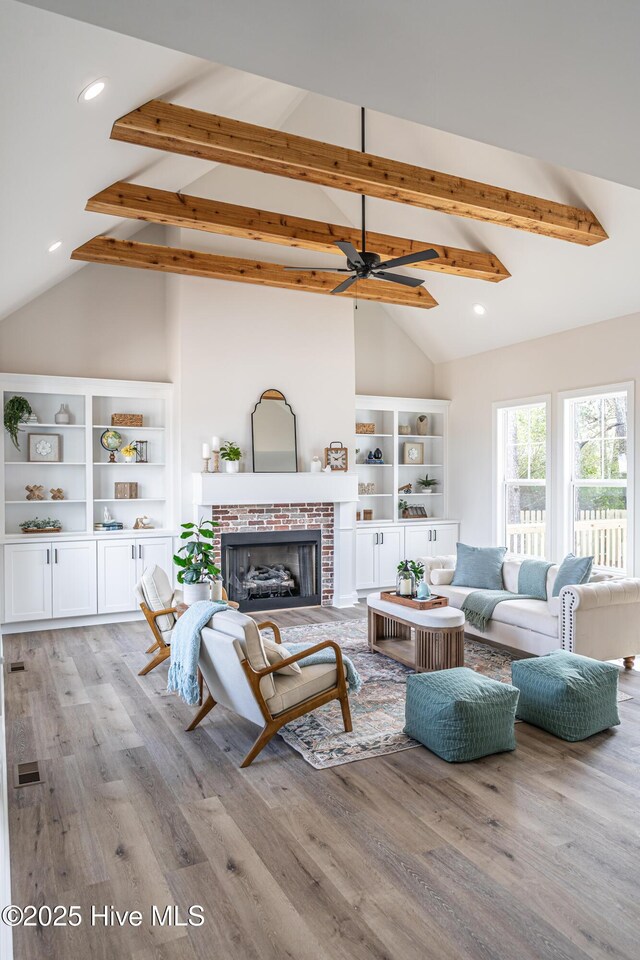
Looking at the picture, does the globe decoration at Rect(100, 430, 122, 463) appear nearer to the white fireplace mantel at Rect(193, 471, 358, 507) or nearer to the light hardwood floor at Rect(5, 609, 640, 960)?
the white fireplace mantel at Rect(193, 471, 358, 507)


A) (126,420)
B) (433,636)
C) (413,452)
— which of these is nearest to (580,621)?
(433,636)

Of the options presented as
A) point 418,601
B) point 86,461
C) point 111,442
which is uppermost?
point 111,442

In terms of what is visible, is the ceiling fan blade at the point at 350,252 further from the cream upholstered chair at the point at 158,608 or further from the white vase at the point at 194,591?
the cream upholstered chair at the point at 158,608

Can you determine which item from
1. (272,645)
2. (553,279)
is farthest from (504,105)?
(553,279)

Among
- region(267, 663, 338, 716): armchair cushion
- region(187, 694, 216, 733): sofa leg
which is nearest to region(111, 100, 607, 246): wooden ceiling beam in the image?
region(267, 663, 338, 716): armchair cushion

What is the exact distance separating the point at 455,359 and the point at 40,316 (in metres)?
5.20

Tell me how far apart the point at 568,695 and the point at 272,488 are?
4073 mm

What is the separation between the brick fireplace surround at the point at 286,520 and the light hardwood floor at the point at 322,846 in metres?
3.11

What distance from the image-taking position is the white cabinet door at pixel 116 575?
22.2ft

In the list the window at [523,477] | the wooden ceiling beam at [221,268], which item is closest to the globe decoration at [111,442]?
the wooden ceiling beam at [221,268]

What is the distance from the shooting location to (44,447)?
22.5 ft

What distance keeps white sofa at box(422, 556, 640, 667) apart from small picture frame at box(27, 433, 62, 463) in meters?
4.74

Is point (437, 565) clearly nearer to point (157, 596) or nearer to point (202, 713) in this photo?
point (157, 596)

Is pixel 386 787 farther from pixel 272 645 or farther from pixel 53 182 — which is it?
pixel 53 182
